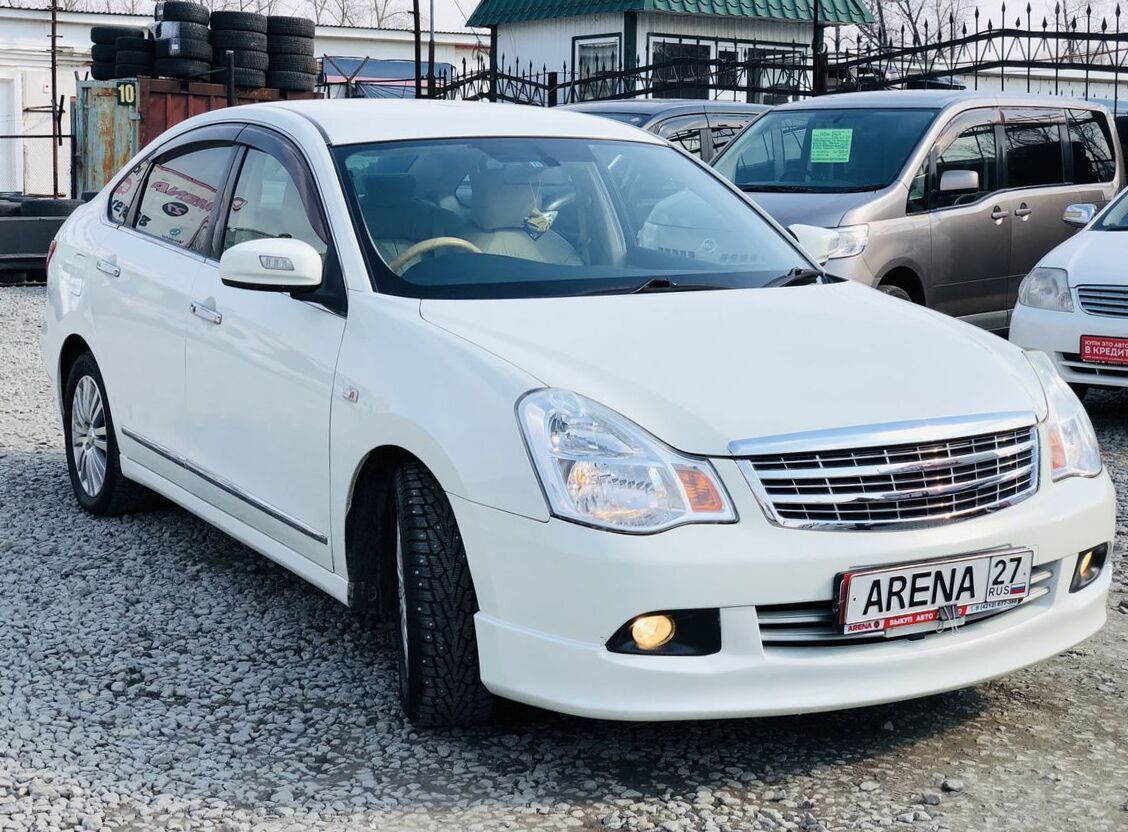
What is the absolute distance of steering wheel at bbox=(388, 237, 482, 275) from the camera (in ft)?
13.4

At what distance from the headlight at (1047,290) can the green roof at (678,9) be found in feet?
54.2

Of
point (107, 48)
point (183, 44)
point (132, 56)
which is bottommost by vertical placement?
point (132, 56)

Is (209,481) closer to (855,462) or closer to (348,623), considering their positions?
(348,623)

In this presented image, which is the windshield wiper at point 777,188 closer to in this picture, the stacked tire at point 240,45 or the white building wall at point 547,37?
the stacked tire at point 240,45

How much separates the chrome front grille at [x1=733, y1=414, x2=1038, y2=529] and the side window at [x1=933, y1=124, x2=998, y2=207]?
19.5ft

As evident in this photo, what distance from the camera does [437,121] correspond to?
15.4 ft

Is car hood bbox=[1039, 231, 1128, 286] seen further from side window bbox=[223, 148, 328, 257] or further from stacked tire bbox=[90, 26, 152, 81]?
stacked tire bbox=[90, 26, 152, 81]

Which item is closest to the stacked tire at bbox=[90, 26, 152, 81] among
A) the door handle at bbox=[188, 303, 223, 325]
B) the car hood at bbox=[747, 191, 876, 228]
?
the car hood at bbox=[747, 191, 876, 228]

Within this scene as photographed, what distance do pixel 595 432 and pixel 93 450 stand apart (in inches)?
125

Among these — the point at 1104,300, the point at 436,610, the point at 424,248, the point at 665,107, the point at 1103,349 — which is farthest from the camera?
the point at 665,107

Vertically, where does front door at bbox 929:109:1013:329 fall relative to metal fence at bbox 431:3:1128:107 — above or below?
below

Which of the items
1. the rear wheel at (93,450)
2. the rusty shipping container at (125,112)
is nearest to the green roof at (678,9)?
the rusty shipping container at (125,112)

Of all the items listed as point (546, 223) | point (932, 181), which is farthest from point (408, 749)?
point (932, 181)

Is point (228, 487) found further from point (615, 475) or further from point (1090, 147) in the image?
point (1090, 147)
